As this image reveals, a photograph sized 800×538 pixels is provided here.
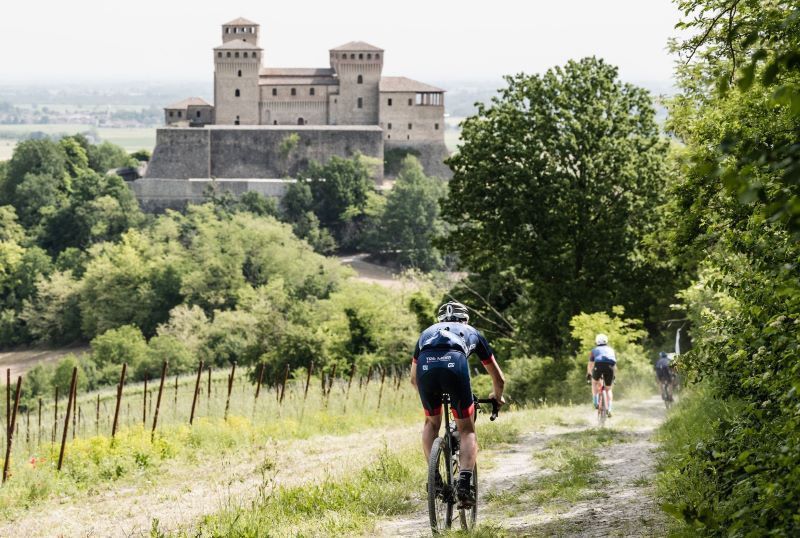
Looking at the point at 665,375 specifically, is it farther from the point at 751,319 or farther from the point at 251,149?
the point at 251,149

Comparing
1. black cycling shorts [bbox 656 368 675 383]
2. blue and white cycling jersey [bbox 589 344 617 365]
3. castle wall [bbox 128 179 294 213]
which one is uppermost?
castle wall [bbox 128 179 294 213]

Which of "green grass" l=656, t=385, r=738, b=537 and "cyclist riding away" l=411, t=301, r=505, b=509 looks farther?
"cyclist riding away" l=411, t=301, r=505, b=509

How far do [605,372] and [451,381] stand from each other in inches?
248

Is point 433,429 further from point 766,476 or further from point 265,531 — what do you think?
point 766,476

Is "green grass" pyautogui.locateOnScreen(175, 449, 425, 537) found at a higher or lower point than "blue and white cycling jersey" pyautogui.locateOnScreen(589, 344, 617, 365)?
lower

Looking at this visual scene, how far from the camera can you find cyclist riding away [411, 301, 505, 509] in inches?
226

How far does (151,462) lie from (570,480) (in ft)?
12.1

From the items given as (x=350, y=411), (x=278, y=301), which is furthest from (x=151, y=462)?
(x=278, y=301)

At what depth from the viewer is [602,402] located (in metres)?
11.4

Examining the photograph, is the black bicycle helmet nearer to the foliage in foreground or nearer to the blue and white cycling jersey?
the foliage in foreground

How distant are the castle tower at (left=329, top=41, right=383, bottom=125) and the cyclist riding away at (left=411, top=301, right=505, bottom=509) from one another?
78266mm

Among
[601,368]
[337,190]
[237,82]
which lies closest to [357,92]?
[237,82]

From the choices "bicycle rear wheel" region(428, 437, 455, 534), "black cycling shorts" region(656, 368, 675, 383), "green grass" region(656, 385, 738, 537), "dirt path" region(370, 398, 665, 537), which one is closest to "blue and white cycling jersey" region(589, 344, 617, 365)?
"green grass" region(656, 385, 738, 537)

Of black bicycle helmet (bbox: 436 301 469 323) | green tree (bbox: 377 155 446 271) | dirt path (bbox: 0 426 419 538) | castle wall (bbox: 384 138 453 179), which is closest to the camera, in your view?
black bicycle helmet (bbox: 436 301 469 323)
